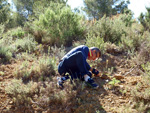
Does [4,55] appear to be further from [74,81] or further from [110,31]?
[110,31]

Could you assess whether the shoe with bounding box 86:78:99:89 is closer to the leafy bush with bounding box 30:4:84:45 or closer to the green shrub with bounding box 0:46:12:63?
the green shrub with bounding box 0:46:12:63

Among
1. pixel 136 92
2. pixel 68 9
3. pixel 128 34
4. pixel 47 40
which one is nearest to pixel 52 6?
pixel 68 9

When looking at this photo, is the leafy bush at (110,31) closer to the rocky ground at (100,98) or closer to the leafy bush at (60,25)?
the leafy bush at (60,25)

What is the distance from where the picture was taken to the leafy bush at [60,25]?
6.18 m

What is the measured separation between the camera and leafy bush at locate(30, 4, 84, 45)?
20.3 ft

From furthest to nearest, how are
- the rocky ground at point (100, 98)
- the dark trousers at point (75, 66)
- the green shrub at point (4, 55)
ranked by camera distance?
the green shrub at point (4, 55), the dark trousers at point (75, 66), the rocky ground at point (100, 98)

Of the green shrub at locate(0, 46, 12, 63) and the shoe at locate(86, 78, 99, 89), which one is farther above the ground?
the green shrub at locate(0, 46, 12, 63)

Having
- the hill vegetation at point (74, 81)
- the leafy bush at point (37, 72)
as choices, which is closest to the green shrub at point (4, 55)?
the hill vegetation at point (74, 81)

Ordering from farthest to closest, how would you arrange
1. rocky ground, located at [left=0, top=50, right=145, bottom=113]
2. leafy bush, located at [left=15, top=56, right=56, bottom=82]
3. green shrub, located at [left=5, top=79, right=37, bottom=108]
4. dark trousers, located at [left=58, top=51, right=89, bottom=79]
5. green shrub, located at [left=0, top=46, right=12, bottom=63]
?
green shrub, located at [left=0, top=46, right=12, bottom=63] < leafy bush, located at [left=15, top=56, right=56, bottom=82] < dark trousers, located at [left=58, top=51, right=89, bottom=79] < green shrub, located at [left=5, top=79, right=37, bottom=108] < rocky ground, located at [left=0, top=50, right=145, bottom=113]

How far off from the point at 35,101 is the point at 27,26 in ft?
19.1

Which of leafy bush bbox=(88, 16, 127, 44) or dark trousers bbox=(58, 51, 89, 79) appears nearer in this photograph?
dark trousers bbox=(58, 51, 89, 79)

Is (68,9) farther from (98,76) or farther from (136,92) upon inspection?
(136,92)

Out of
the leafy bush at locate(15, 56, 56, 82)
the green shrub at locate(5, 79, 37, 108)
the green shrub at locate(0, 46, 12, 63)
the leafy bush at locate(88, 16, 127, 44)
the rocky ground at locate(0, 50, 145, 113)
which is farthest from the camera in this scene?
the leafy bush at locate(88, 16, 127, 44)

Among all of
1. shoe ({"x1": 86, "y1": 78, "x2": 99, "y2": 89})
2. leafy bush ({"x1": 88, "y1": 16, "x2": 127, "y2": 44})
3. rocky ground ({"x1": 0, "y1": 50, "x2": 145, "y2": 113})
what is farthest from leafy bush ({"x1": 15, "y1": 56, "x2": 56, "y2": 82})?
leafy bush ({"x1": 88, "y1": 16, "x2": 127, "y2": 44})
